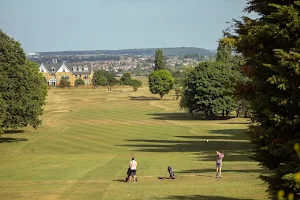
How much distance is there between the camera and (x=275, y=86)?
1834 cm

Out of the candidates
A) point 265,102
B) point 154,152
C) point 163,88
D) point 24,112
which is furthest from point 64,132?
point 163,88

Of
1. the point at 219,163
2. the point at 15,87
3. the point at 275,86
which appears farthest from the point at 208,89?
the point at 275,86

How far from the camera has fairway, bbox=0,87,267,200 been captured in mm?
28719

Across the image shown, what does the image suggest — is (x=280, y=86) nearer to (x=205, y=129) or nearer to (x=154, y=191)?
(x=154, y=191)

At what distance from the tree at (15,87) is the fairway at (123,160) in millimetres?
2596

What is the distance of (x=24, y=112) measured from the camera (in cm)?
6319

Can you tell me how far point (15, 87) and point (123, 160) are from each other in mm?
23065

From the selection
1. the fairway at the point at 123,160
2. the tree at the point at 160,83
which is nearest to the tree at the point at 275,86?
the fairway at the point at 123,160

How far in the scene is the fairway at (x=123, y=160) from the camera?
28719 millimetres

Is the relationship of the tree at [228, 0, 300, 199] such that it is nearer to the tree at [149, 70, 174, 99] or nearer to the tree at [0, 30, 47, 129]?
the tree at [0, 30, 47, 129]

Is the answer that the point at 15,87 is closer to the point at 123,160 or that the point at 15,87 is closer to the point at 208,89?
the point at 123,160

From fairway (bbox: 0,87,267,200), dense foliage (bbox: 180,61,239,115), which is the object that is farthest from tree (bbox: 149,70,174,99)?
fairway (bbox: 0,87,267,200)

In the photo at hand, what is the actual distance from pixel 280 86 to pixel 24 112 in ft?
161

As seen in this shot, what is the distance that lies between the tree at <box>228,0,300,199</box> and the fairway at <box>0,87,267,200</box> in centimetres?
650
